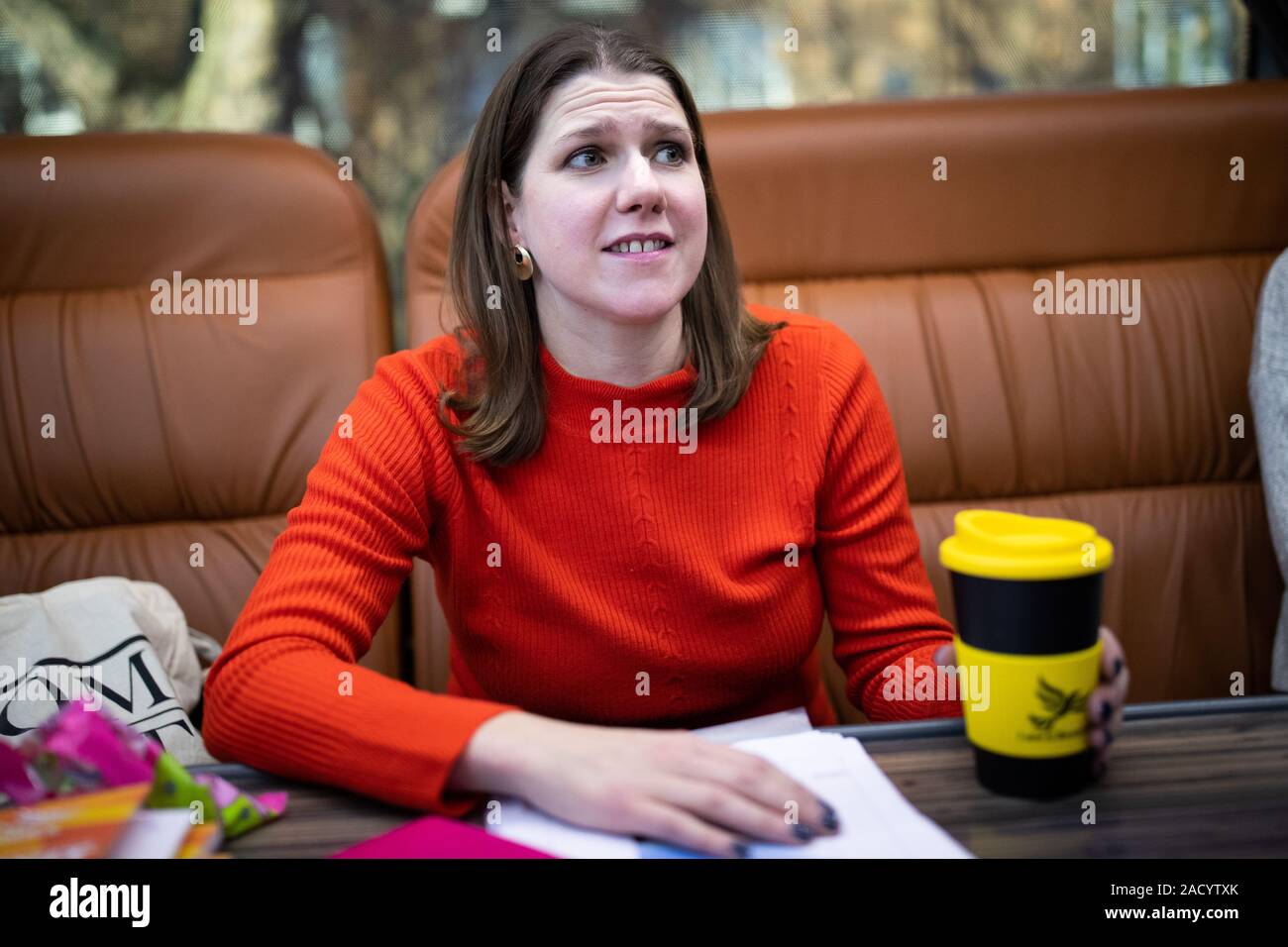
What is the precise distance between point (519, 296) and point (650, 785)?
69cm

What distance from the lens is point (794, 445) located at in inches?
45.2

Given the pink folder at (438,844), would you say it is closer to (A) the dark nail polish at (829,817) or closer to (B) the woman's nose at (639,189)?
(A) the dark nail polish at (829,817)

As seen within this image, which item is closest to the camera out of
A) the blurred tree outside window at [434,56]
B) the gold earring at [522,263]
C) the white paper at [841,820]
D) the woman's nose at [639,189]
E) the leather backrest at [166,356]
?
the white paper at [841,820]

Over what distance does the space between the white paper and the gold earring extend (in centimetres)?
65

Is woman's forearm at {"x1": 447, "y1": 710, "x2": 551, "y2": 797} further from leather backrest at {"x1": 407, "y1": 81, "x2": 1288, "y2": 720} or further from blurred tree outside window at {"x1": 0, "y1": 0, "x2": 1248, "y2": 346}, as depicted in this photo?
blurred tree outside window at {"x1": 0, "y1": 0, "x2": 1248, "y2": 346}

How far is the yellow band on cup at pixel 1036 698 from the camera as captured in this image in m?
0.63

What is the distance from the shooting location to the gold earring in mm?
1191

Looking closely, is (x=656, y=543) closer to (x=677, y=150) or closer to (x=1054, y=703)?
(x=677, y=150)

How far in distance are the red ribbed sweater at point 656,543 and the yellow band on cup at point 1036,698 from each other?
343mm

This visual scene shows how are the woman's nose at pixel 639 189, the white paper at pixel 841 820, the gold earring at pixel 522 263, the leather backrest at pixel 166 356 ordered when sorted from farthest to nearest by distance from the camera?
the leather backrest at pixel 166 356, the gold earring at pixel 522 263, the woman's nose at pixel 639 189, the white paper at pixel 841 820

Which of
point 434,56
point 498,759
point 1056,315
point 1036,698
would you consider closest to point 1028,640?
point 1036,698

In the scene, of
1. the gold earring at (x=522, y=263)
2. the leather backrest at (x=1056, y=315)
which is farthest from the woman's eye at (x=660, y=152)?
the leather backrest at (x=1056, y=315)

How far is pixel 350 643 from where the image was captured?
36.6 inches
